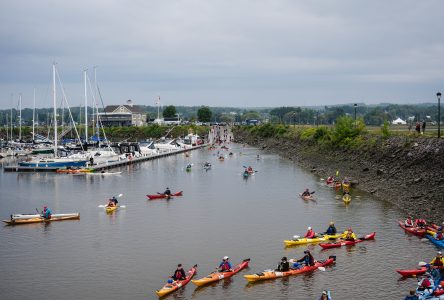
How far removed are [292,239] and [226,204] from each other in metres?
19.3

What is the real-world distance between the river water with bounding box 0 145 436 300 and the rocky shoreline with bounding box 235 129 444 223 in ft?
9.33

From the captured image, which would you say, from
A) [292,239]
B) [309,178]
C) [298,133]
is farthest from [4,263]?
[298,133]

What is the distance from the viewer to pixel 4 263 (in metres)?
41.8

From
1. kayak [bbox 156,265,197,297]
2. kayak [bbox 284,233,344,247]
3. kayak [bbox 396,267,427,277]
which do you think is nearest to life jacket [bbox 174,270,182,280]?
kayak [bbox 156,265,197,297]

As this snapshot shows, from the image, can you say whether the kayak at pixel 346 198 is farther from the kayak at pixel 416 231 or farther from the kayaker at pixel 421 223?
the kayaker at pixel 421 223

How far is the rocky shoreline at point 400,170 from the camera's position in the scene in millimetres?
56903

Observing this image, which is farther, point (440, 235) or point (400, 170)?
point (400, 170)

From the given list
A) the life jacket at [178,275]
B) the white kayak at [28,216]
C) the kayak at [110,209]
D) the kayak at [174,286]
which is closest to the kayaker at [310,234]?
the kayak at [174,286]

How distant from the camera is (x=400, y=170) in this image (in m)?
71.6

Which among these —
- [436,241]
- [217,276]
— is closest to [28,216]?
[217,276]

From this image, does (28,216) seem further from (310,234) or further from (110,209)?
(310,234)

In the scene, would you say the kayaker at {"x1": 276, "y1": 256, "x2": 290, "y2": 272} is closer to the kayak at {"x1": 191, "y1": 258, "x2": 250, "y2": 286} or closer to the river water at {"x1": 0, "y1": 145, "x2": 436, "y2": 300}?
A: the river water at {"x1": 0, "y1": 145, "x2": 436, "y2": 300}

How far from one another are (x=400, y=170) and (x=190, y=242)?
37.3 metres

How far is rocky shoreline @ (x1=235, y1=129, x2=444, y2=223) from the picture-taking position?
56.9 m
